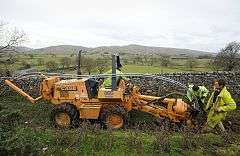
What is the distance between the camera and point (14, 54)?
21.9m

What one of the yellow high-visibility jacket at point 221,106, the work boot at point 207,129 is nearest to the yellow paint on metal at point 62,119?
the work boot at point 207,129

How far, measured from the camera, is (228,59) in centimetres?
2861

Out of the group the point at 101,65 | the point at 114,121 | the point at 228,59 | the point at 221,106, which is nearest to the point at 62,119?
the point at 114,121

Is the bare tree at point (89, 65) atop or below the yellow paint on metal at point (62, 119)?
below

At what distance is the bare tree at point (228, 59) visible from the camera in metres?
28.2

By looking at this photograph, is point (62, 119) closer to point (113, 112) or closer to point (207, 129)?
point (113, 112)

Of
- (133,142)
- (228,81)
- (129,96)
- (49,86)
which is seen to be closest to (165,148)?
(133,142)

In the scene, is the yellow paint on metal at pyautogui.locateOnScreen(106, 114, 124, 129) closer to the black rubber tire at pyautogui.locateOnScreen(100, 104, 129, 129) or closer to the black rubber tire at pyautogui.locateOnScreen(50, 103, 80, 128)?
the black rubber tire at pyautogui.locateOnScreen(100, 104, 129, 129)

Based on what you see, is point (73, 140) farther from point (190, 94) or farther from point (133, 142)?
point (190, 94)

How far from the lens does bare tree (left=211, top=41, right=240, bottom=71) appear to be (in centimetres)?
2816

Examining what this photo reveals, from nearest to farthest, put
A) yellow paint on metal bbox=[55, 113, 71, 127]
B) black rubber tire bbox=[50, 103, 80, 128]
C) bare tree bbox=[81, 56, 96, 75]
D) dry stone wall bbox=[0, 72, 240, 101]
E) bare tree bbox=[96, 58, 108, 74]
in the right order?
black rubber tire bbox=[50, 103, 80, 128]
yellow paint on metal bbox=[55, 113, 71, 127]
dry stone wall bbox=[0, 72, 240, 101]
bare tree bbox=[96, 58, 108, 74]
bare tree bbox=[81, 56, 96, 75]

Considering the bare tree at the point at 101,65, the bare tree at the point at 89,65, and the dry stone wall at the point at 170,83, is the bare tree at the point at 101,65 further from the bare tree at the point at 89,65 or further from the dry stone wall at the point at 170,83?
the dry stone wall at the point at 170,83

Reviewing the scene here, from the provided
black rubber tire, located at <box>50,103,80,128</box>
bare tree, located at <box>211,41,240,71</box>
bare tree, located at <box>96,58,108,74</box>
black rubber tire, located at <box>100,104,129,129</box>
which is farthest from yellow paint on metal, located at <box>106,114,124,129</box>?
bare tree, located at <box>211,41,240,71</box>

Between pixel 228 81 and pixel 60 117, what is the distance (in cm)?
874
